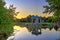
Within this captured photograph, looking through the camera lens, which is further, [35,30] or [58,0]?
[35,30]

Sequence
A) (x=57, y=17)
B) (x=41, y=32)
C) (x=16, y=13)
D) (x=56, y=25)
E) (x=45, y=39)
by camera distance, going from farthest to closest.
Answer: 1. (x=16, y=13)
2. (x=41, y=32)
3. (x=45, y=39)
4. (x=57, y=17)
5. (x=56, y=25)

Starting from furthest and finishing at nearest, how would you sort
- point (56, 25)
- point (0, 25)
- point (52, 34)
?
point (52, 34), point (0, 25), point (56, 25)

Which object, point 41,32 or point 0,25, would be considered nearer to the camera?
point 0,25

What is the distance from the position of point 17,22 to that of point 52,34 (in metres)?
2.52

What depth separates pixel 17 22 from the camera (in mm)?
12742

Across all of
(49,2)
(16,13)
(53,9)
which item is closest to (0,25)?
(49,2)

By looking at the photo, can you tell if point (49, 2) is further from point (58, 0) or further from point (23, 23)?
point (23, 23)

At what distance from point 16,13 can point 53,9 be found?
9.75 meters

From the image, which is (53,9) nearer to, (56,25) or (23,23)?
(56,25)

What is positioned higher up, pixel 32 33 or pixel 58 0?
pixel 58 0

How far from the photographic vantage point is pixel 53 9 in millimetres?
4797

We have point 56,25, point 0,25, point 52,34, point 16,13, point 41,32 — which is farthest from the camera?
point 16,13

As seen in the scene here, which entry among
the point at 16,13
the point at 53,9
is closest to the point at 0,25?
the point at 53,9

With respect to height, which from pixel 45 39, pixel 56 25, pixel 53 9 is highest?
pixel 53 9
